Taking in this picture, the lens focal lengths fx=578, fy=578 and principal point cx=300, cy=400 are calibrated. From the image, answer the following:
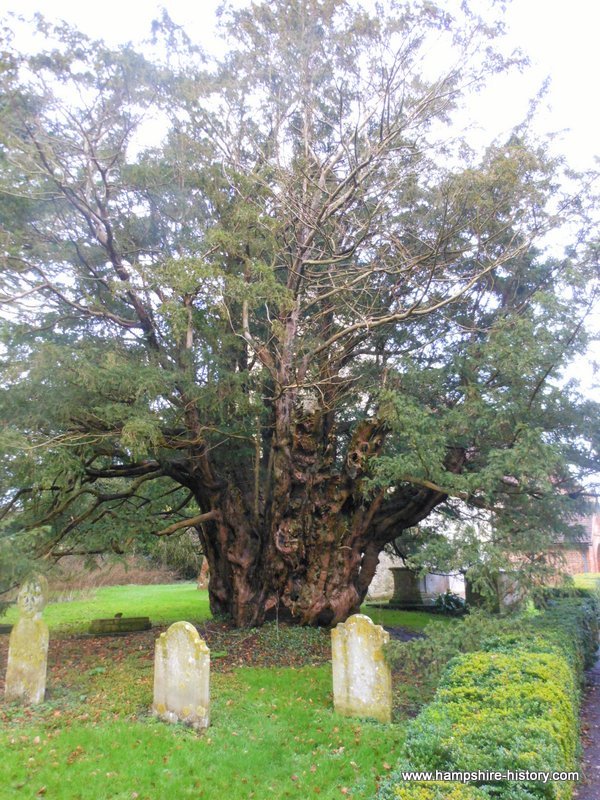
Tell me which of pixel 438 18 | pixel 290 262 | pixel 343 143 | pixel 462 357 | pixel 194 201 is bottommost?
pixel 462 357

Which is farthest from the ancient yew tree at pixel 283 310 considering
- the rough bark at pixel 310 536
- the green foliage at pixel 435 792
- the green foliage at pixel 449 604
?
the green foliage at pixel 449 604

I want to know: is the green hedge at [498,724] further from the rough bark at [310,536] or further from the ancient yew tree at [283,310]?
the rough bark at [310,536]

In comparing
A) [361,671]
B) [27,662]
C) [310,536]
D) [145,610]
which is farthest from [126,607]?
[361,671]

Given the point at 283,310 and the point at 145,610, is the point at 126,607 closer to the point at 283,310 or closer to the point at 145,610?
the point at 145,610

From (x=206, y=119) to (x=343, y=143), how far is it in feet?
9.37

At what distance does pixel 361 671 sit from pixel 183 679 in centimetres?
212

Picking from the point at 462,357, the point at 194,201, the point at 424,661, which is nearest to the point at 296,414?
the point at 462,357

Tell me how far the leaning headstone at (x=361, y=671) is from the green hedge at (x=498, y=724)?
41.9 inches

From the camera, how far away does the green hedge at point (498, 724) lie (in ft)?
11.4

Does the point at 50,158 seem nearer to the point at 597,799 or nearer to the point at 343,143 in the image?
the point at 343,143

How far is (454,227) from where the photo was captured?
1093 cm

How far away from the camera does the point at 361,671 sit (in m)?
6.94

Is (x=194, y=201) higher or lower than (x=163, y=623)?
higher

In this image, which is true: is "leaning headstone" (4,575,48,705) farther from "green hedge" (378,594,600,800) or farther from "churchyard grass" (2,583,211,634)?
"churchyard grass" (2,583,211,634)
